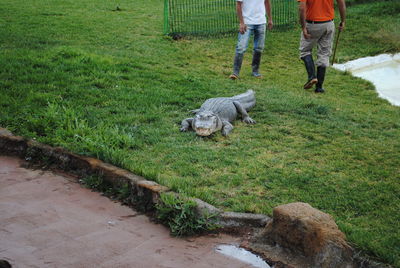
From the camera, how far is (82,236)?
3.56 metres

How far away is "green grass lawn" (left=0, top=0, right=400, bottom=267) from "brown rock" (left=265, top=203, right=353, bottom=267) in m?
0.20

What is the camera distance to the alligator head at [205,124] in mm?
5695

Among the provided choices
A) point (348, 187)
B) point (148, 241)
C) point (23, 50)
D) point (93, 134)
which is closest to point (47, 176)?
point (93, 134)

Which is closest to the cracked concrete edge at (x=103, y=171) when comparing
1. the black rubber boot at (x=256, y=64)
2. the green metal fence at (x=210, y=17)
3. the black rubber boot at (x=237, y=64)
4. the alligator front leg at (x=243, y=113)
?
the alligator front leg at (x=243, y=113)

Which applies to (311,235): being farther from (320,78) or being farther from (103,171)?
(320,78)

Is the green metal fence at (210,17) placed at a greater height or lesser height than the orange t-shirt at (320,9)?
lesser

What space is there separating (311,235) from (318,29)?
5557 millimetres

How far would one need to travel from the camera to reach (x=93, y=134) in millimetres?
5242

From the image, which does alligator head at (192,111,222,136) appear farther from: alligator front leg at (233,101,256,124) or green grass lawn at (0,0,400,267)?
alligator front leg at (233,101,256,124)

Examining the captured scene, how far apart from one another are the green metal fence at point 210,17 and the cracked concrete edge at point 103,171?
7270 mm

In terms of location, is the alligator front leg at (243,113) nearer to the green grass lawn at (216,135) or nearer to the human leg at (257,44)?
the green grass lawn at (216,135)

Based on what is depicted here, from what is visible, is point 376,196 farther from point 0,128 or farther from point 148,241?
point 0,128

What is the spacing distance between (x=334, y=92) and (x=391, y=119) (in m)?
1.76

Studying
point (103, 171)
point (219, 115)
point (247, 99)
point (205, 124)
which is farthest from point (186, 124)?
point (103, 171)
